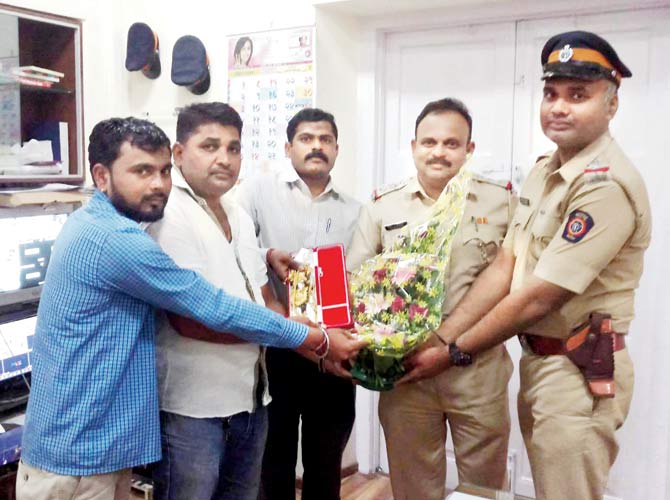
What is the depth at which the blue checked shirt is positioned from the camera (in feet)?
4.48

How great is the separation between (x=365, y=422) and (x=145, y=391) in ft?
5.04

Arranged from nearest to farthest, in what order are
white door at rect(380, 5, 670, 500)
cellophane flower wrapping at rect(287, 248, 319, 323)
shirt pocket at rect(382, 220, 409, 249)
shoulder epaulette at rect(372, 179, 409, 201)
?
1. cellophane flower wrapping at rect(287, 248, 319, 323)
2. shirt pocket at rect(382, 220, 409, 249)
3. shoulder epaulette at rect(372, 179, 409, 201)
4. white door at rect(380, 5, 670, 500)

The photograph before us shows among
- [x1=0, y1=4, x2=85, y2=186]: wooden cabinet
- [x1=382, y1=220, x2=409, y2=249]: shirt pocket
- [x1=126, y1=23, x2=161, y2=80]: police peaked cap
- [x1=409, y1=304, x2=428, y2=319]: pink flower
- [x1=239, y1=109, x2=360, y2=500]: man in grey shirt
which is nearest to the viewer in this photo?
[x1=409, y1=304, x2=428, y2=319]: pink flower

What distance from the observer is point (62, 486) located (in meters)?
1.38

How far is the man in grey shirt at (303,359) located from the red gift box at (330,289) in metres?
0.30

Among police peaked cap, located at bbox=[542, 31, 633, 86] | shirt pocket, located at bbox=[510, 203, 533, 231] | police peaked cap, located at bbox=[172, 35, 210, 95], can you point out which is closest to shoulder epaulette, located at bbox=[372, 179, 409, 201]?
shirt pocket, located at bbox=[510, 203, 533, 231]

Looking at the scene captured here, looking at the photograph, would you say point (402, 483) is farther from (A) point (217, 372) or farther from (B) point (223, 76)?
(B) point (223, 76)

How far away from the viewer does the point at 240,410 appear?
62.1 inches

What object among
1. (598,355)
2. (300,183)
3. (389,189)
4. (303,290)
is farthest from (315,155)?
(598,355)

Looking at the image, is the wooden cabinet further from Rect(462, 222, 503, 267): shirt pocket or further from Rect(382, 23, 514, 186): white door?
Rect(462, 222, 503, 267): shirt pocket

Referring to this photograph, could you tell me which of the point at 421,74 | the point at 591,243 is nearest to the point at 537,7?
the point at 421,74

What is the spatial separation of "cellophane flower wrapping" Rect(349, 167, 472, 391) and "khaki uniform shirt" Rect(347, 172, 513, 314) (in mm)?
80

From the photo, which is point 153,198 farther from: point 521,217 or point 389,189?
point 521,217

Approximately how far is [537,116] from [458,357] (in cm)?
118
